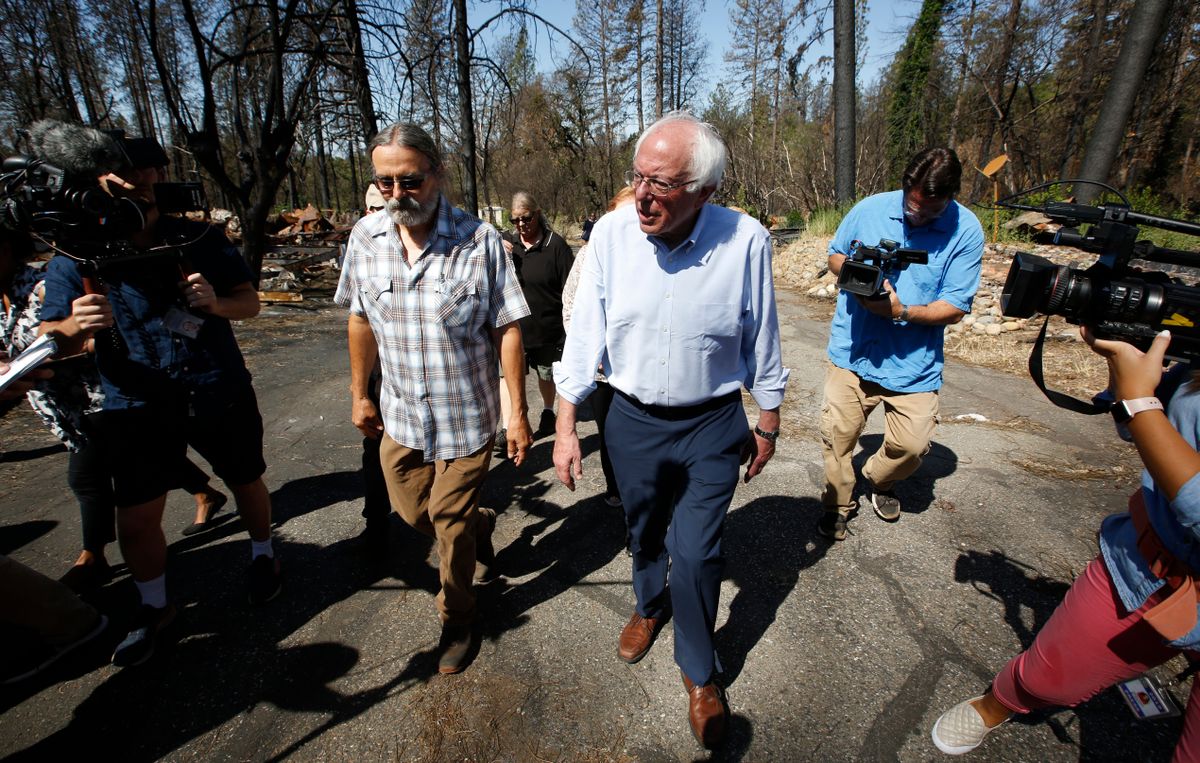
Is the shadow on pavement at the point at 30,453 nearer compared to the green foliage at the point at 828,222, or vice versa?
the shadow on pavement at the point at 30,453

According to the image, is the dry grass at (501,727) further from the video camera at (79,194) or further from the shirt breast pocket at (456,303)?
the video camera at (79,194)

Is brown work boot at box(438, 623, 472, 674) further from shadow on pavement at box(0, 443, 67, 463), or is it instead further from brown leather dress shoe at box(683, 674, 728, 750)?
shadow on pavement at box(0, 443, 67, 463)

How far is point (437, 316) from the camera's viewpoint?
2.05 metres

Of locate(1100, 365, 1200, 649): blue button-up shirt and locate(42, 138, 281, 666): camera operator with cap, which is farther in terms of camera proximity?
locate(42, 138, 281, 666): camera operator with cap

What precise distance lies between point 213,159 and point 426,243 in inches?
180

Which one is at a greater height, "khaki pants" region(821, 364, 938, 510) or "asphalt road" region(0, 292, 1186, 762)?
"khaki pants" region(821, 364, 938, 510)

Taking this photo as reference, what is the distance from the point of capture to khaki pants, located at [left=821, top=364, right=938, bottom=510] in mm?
2809

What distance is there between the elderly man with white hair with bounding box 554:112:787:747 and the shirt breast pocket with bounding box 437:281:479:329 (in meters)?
0.40

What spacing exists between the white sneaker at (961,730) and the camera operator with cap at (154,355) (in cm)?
299

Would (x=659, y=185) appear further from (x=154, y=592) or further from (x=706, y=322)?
(x=154, y=592)

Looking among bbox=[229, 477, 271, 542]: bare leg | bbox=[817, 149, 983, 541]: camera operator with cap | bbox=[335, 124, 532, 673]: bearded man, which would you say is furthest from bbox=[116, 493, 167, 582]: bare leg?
bbox=[817, 149, 983, 541]: camera operator with cap

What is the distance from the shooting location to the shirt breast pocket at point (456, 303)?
2.04 m

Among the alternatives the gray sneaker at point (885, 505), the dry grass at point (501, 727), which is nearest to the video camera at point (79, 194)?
the dry grass at point (501, 727)

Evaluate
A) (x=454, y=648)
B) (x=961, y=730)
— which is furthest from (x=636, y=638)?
(x=961, y=730)
